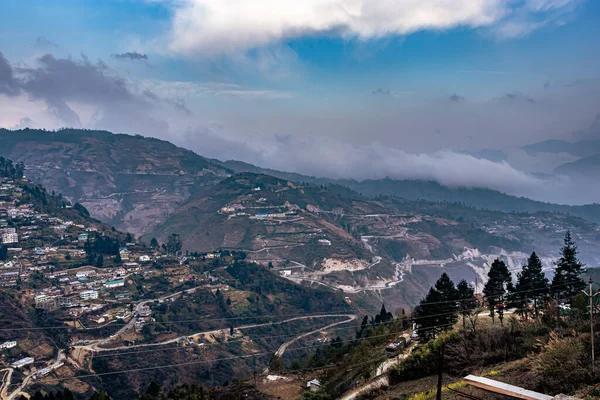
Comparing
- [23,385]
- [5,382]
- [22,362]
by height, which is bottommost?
[23,385]

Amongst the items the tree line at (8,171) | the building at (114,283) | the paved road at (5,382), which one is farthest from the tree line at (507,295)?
the tree line at (8,171)

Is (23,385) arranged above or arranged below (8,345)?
below

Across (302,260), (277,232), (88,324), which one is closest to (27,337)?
(88,324)

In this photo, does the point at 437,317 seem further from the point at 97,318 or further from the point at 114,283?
the point at 114,283

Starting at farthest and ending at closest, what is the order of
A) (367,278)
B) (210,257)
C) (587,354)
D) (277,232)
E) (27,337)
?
(277,232) < (367,278) < (210,257) < (27,337) < (587,354)

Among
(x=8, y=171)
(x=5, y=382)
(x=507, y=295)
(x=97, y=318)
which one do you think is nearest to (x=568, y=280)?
(x=507, y=295)

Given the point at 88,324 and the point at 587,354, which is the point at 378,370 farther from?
the point at 88,324
